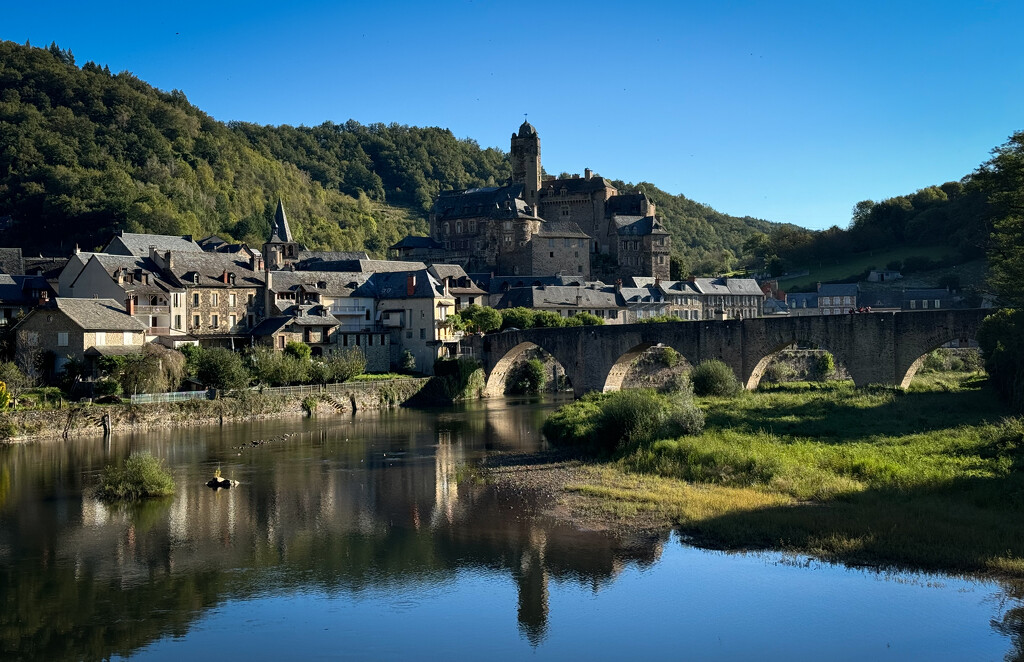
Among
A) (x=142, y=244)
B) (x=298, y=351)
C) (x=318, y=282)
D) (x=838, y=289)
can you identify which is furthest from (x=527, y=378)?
(x=838, y=289)

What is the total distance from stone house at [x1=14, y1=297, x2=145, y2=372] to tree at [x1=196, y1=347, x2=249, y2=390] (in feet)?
11.1

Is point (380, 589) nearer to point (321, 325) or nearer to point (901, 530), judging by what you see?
point (901, 530)

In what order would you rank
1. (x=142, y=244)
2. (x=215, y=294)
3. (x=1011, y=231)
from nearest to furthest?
(x=1011, y=231)
(x=215, y=294)
(x=142, y=244)

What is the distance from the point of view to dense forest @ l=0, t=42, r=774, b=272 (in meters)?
90.1

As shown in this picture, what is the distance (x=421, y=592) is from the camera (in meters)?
19.2

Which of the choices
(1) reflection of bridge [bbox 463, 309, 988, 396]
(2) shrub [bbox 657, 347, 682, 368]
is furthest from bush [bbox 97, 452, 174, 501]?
(2) shrub [bbox 657, 347, 682, 368]

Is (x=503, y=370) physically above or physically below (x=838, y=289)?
below

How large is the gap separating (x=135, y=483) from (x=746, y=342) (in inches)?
1245

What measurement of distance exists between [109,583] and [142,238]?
54.6 meters

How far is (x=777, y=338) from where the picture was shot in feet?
160

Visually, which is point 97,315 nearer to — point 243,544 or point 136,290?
point 136,290

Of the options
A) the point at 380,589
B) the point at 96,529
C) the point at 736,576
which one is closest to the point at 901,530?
the point at 736,576

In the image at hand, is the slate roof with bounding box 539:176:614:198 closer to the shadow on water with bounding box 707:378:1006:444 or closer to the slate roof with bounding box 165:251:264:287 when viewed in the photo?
the slate roof with bounding box 165:251:264:287

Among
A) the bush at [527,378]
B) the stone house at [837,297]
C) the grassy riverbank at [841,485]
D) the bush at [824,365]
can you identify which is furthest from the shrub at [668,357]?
the grassy riverbank at [841,485]
